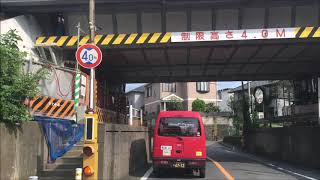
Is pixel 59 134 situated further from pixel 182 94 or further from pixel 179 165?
pixel 182 94

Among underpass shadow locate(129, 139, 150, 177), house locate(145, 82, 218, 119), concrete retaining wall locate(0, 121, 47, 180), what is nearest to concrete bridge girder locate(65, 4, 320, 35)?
underpass shadow locate(129, 139, 150, 177)

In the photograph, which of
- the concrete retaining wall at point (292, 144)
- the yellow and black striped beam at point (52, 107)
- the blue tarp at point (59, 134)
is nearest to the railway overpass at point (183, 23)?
the yellow and black striped beam at point (52, 107)

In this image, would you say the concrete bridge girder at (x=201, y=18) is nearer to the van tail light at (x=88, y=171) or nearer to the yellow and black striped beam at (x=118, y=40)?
the yellow and black striped beam at (x=118, y=40)

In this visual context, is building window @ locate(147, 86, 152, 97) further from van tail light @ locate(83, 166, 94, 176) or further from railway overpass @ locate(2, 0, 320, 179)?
van tail light @ locate(83, 166, 94, 176)

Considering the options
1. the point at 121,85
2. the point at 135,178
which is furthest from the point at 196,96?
the point at 135,178

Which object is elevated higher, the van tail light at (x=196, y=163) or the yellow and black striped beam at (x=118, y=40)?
the yellow and black striped beam at (x=118, y=40)

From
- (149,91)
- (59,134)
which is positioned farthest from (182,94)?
(59,134)

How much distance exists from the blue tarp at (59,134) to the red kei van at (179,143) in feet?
9.53

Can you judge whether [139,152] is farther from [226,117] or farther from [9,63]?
[226,117]

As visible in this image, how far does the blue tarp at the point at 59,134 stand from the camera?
1475 centimetres

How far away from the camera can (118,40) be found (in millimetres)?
20312

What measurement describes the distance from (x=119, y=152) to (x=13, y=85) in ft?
15.7

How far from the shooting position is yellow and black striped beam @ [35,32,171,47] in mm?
20156

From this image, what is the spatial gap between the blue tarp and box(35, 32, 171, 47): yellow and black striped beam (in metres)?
4.49
